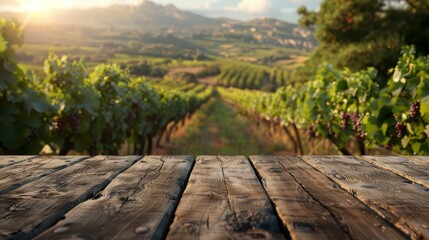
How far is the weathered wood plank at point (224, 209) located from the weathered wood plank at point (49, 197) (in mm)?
388

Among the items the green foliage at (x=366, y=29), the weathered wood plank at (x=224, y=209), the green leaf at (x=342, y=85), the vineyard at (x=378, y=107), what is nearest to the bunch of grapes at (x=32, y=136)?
the weathered wood plank at (x=224, y=209)

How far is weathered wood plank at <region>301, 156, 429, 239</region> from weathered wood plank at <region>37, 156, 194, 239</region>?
72 cm

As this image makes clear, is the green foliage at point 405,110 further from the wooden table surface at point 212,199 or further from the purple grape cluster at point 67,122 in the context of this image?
the purple grape cluster at point 67,122

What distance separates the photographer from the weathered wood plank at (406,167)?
81.3 inches

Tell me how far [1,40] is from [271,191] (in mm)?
3950

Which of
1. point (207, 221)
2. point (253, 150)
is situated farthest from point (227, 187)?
point (253, 150)

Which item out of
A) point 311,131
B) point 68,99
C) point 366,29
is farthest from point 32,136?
point 366,29

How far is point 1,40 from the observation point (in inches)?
180

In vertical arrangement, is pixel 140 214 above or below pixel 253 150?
above

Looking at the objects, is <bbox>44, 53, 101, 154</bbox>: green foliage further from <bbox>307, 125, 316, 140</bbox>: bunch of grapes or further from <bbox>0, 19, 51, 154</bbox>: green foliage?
<bbox>307, 125, 316, 140</bbox>: bunch of grapes

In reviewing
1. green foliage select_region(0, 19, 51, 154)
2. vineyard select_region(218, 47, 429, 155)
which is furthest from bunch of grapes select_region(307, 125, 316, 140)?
green foliage select_region(0, 19, 51, 154)

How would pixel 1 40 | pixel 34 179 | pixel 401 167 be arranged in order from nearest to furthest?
pixel 34 179, pixel 401 167, pixel 1 40

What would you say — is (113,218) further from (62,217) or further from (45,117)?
(45,117)

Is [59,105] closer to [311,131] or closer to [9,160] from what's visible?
[9,160]
